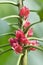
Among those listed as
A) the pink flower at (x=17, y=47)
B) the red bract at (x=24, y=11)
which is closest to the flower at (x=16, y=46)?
the pink flower at (x=17, y=47)

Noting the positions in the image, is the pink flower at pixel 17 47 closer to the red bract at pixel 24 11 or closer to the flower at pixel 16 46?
→ the flower at pixel 16 46

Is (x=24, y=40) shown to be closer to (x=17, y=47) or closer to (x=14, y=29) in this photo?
(x=17, y=47)

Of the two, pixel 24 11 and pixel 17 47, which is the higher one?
pixel 24 11

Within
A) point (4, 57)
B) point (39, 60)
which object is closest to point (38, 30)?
point (39, 60)

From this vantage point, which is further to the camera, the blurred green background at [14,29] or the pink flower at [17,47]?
the blurred green background at [14,29]

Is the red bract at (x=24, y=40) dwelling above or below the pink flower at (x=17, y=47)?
above

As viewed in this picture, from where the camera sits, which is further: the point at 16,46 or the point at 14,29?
the point at 14,29

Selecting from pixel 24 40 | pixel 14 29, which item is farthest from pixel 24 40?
pixel 14 29

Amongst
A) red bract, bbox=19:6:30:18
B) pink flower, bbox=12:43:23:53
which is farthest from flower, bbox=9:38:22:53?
red bract, bbox=19:6:30:18

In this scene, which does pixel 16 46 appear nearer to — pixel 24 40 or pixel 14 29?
pixel 24 40

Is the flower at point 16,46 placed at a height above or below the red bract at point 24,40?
below

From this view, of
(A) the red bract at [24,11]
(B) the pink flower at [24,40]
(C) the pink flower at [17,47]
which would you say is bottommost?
(C) the pink flower at [17,47]
